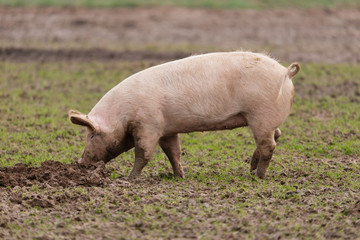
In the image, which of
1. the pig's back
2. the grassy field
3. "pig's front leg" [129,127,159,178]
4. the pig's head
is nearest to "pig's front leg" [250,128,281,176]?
the grassy field

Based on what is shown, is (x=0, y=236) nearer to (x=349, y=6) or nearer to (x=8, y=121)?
(x=8, y=121)

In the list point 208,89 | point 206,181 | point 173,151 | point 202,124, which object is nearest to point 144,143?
point 173,151

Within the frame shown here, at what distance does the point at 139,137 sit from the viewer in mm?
8383

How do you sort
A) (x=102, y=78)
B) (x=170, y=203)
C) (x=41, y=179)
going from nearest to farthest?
(x=170, y=203)
(x=41, y=179)
(x=102, y=78)

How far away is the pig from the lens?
8.32m

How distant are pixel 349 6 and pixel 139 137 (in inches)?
714

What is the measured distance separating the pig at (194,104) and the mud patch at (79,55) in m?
8.97

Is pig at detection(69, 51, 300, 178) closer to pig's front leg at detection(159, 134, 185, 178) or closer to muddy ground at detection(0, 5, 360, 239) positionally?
pig's front leg at detection(159, 134, 185, 178)

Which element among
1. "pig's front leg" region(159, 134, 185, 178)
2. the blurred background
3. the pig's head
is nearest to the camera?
the pig's head

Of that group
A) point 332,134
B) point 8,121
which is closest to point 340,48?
point 332,134

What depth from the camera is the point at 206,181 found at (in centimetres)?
850

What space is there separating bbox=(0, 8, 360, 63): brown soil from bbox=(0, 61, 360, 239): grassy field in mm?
4319

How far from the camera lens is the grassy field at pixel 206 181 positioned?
6583 millimetres

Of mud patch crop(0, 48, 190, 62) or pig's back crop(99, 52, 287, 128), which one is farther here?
mud patch crop(0, 48, 190, 62)
